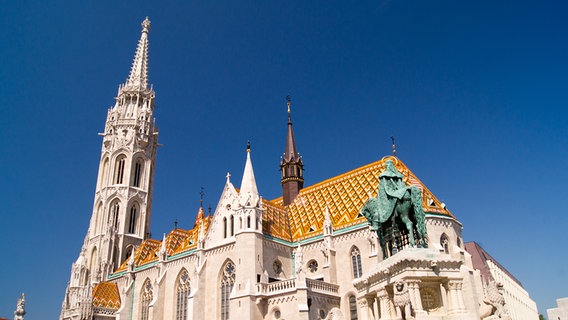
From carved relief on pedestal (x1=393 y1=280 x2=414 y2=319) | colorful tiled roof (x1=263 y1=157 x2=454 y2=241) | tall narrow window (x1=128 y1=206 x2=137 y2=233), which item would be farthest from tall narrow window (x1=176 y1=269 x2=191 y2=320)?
carved relief on pedestal (x1=393 y1=280 x2=414 y2=319)

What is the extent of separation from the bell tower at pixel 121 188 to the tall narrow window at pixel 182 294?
11.8 meters

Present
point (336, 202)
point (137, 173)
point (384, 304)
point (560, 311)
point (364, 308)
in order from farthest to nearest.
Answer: point (137, 173) < point (336, 202) < point (560, 311) < point (364, 308) < point (384, 304)

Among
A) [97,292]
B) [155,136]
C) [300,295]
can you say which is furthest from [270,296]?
[155,136]

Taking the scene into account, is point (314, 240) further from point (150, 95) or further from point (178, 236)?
point (150, 95)

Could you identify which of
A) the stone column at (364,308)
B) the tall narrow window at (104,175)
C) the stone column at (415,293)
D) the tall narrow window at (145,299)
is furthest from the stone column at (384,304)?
the tall narrow window at (104,175)

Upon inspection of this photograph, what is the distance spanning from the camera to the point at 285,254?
106 feet

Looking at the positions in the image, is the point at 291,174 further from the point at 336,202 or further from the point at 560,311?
the point at 560,311

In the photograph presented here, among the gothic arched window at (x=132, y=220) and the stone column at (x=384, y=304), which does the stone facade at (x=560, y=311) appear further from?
the gothic arched window at (x=132, y=220)

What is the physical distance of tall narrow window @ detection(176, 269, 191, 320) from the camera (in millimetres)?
34688

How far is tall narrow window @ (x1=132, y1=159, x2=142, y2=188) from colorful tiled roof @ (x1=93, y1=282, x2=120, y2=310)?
461 inches

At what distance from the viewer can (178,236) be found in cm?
4197

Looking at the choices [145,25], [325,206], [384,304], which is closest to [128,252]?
[325,206]

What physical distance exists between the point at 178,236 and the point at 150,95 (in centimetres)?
2104

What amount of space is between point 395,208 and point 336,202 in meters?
20.1
